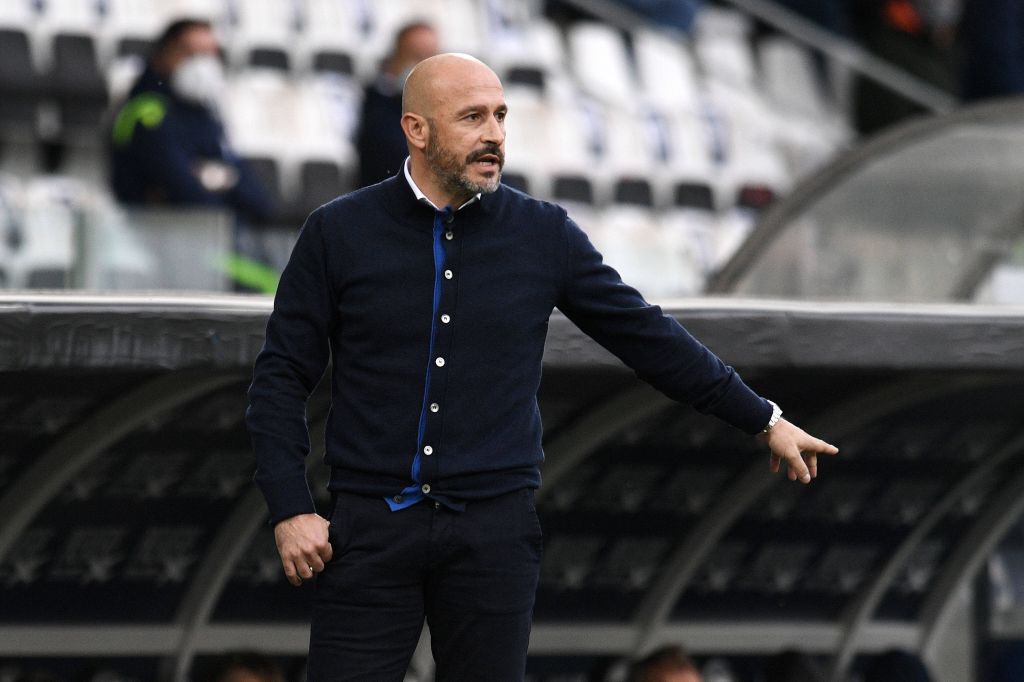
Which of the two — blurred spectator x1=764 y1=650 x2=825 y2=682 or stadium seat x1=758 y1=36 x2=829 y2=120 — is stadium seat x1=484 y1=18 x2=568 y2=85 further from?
blurred spectator x1=764 y1=650 x2=825 y2=682

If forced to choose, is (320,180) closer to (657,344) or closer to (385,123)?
(385,123)

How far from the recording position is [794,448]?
3818 mm

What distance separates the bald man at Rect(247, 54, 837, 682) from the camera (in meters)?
3.65

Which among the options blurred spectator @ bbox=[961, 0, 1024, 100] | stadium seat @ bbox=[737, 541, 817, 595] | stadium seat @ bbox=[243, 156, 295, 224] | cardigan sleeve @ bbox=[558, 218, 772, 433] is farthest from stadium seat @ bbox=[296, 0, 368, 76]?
cardigan sleeve @ bbox=[558, 218, 772, 433]

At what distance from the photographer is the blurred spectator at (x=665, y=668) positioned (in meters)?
6.14

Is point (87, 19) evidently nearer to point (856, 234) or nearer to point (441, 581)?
point (856, 234)

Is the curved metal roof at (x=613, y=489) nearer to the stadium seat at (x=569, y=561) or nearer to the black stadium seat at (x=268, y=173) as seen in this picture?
the stadium seat at (x=569, y=561)

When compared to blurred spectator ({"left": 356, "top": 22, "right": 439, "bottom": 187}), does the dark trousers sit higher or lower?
lower

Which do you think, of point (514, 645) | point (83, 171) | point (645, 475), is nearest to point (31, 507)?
point (645, 475)

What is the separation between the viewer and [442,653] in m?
3.73

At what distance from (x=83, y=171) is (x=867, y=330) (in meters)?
6.51

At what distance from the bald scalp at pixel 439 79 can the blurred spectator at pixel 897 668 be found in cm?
397

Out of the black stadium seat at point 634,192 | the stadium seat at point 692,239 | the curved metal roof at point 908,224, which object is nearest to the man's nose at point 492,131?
the curved metal roof at point 908,224

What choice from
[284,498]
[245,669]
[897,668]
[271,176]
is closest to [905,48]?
[271,176]
